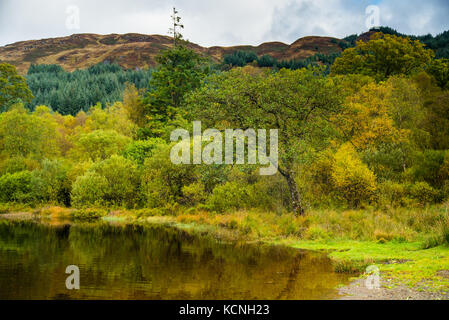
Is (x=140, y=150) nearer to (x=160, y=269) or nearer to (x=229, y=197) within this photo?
(x=229, y=197)

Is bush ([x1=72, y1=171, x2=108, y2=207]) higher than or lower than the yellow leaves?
lower

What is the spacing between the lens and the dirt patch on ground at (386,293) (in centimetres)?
1077

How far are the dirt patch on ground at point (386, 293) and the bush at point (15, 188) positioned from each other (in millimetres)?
46014

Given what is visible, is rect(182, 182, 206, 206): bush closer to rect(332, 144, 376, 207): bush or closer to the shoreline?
the shoreline

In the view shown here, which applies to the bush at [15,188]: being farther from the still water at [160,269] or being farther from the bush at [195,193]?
the still water at [160,269]

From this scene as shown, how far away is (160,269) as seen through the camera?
1652 centimetres

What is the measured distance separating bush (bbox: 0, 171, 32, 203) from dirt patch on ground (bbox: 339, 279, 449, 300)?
4601 centimetres

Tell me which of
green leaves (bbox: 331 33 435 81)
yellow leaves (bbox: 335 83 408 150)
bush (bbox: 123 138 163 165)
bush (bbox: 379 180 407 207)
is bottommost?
bush (bbox: 379 180 407 207)

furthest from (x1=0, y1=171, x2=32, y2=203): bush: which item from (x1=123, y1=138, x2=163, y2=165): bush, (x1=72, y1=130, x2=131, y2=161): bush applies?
(x1=123, y1=138, x2=163, y2=165): bush

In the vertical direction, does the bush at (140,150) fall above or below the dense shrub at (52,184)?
above

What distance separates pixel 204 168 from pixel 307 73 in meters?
11.6

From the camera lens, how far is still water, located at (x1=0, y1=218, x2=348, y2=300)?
41.4ft

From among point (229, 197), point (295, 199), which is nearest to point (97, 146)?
point (229, 197)

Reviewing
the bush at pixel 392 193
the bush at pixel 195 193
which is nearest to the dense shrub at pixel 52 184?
the bush at pixel 195 193
